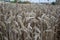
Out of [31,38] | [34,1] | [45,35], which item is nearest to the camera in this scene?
[31,38]

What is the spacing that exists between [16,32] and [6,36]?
0.08 meters

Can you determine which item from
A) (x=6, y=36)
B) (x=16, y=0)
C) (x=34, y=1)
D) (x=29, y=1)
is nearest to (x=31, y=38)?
(x=6, y=36)

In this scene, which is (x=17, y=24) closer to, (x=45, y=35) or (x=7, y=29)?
(x=7, y=29)

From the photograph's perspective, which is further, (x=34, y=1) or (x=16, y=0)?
(x=34, y=1)

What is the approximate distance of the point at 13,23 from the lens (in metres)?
1.12

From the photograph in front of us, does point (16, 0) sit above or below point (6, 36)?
above

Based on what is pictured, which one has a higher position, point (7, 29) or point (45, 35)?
point (7, 29)

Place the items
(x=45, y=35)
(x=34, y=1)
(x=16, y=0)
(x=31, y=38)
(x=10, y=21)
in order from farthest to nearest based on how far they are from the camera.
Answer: (x=34, y=1) → (x=16, y=0) → (x=45, y=35) → (x=31, y=38) → (x=10, y=21)

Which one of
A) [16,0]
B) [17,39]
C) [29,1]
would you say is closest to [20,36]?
[17,39]

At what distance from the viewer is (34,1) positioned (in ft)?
8.36

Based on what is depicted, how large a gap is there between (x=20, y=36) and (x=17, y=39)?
40 millimetres

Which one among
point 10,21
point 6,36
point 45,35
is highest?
point 10,21

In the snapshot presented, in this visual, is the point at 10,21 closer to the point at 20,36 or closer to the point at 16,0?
the point at 20,36

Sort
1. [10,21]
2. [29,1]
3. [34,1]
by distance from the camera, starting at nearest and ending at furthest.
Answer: [10,21]
[29,1]
[34,1]
